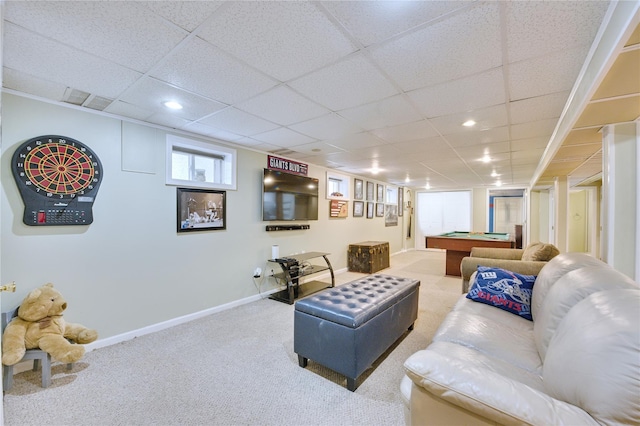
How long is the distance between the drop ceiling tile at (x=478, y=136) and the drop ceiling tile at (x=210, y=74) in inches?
91.8

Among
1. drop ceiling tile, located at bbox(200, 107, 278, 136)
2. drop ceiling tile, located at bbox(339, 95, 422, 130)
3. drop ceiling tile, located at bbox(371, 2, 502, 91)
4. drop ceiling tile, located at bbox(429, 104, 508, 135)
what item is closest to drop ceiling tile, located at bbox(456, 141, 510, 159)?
drop ceiling tile, located at bbox(429, 104, 508, 135)

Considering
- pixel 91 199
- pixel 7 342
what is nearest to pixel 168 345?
pixel 7 342

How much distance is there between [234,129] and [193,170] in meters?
0.89

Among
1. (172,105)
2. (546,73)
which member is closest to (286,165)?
(172,105)

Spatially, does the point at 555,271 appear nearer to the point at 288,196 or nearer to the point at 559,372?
the point at 559,372

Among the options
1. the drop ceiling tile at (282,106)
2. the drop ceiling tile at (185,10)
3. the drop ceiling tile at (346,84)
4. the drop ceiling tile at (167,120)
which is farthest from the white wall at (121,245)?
the drop ceiling tile at (346,84)

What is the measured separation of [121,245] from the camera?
2.72 meters

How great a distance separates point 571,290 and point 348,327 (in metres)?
1.40

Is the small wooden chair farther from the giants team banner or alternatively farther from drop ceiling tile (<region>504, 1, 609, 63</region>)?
drop ceiling tile (<region>504, 1, 609, 63</region>)

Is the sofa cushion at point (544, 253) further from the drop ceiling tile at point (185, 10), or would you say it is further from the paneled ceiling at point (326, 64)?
the drop ceiling tile at point (185, 10)

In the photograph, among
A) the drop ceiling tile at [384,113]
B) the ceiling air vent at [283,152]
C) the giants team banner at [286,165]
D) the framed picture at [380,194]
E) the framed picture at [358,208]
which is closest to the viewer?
the drop ceiling tile at [384,113]

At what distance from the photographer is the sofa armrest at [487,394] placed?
90cm

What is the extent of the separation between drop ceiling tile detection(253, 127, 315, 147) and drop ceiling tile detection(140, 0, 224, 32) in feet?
5.64

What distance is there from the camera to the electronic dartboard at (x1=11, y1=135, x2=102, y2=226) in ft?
7.19
